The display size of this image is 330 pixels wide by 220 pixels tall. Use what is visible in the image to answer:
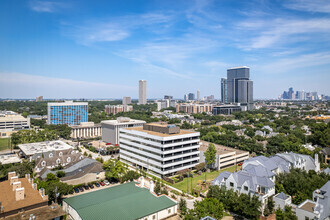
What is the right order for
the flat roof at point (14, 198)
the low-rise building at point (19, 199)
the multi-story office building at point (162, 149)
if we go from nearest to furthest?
the low-rise building at point (19, 199) → the flat roof at point (14, 198) → the multi-story office building at point (162, 149)

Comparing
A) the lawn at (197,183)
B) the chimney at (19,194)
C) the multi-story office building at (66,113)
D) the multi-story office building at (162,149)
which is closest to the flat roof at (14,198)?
the chimney at (19,194)

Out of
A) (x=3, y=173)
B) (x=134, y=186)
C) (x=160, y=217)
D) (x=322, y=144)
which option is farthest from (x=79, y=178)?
(x=322, y=144)

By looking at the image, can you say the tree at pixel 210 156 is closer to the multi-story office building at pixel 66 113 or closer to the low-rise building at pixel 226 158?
the low-rise building at pixel 226 158

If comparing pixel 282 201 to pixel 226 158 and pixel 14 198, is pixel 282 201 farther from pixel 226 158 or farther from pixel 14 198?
pixel 14 198

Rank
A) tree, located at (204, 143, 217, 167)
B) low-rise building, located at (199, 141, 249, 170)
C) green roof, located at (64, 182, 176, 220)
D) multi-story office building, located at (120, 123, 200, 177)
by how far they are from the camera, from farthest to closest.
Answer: low-rise building, located at (199, 141, 249, 170) → tree, located at (204, 143, 217, 167) → multi-story office building, located at (120, 123, 200, 177) → green roof, located at (64, 182, 176, 220)

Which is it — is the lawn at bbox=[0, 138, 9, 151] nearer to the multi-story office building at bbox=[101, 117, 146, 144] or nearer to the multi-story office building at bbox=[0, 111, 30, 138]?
the multi-story office building at bbox=[0, 111, 30, 138]

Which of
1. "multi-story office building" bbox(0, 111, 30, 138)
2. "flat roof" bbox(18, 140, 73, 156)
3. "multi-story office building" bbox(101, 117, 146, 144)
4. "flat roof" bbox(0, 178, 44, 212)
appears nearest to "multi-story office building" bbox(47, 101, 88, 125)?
"multi-story office building" bbox(0, 111, 30, 138)
